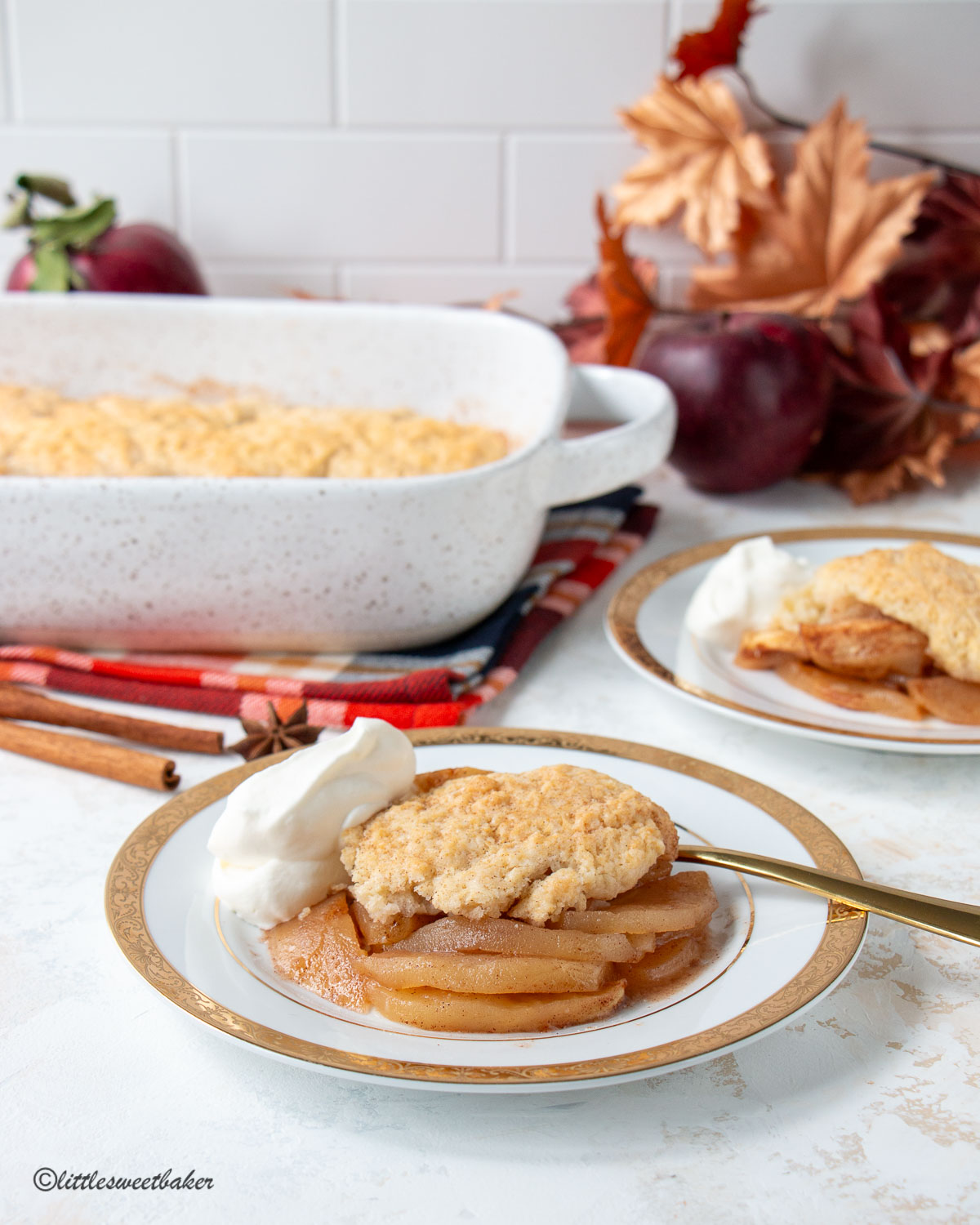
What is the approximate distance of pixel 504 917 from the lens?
1.95ft

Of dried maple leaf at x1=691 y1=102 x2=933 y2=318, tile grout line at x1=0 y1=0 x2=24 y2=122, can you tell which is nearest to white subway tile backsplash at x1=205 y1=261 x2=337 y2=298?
tile grout line at x1=0 y1=0 x2=24 y2=122

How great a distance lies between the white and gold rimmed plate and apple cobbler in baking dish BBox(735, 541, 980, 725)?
0.05 ft

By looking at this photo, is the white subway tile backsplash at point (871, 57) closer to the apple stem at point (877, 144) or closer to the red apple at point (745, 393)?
the apple stem at point (877, 144)

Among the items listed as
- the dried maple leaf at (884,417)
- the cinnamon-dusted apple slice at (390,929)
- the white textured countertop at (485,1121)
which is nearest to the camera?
the white textured countertop at (485,1121)

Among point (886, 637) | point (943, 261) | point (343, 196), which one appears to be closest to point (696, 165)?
point (943, 261)

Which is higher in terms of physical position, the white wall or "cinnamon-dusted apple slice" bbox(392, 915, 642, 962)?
the white wall

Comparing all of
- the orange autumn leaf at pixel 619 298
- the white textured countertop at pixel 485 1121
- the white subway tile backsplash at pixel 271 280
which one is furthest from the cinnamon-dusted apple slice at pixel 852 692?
the white subway tile backsplash at pixel 271 280

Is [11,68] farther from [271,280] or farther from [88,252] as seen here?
[271,280]

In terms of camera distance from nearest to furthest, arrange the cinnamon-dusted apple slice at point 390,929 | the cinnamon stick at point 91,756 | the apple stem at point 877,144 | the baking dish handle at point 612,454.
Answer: the cinnamon-dusted apple slice at point 390,929 → the cinnamon stick at point 91,756 → the baking dish handle at point 612,454 → the apple stem at point 877,144

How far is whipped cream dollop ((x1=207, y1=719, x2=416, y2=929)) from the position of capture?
0.62m

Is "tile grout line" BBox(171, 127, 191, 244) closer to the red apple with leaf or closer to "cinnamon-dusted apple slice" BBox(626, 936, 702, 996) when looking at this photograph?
the red apple with leaf

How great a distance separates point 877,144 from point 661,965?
141 cm

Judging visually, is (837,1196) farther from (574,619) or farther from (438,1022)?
(574,619)

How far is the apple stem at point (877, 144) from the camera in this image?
1.61 metres
